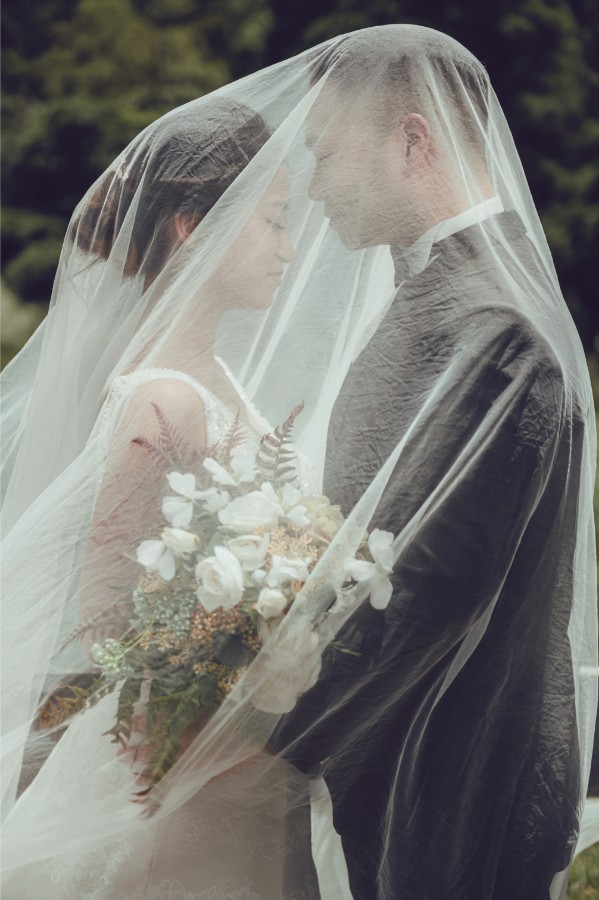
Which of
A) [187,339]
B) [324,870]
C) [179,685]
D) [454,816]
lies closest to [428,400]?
[187,339]

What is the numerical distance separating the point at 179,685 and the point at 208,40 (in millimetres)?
13968

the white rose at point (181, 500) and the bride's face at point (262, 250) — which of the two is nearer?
the white rose at point (181, 500)

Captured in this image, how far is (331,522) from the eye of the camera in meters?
1.89

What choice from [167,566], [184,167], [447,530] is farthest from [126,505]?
[184,167]

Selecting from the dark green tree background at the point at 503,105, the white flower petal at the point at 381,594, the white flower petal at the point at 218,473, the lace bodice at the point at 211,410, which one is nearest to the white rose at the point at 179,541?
A: the white flower petal at the point at 218,473

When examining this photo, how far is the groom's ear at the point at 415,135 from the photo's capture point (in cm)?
214

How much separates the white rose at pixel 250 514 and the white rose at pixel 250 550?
0.02m

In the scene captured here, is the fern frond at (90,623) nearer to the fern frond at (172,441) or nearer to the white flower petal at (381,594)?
the fern frond at (172,441)

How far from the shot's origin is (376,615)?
1.90 m

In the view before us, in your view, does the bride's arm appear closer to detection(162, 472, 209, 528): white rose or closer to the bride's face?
detection(162, 472, 209, 528): white rose

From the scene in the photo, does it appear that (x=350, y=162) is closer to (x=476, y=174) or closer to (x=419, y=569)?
(x=476, y=174)

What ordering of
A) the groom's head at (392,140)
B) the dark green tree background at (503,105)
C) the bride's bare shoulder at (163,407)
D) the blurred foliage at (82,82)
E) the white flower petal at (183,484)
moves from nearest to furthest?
the white flower petal at (183,484) < the bride's bare shoulder at (163,407) < the groom's head at (392,140) < the dark green tree background at (503,105) < the blurred foliage at (82,82)

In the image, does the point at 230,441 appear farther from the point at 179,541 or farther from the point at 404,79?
the point at 404,79

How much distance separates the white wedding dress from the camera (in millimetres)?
1934
